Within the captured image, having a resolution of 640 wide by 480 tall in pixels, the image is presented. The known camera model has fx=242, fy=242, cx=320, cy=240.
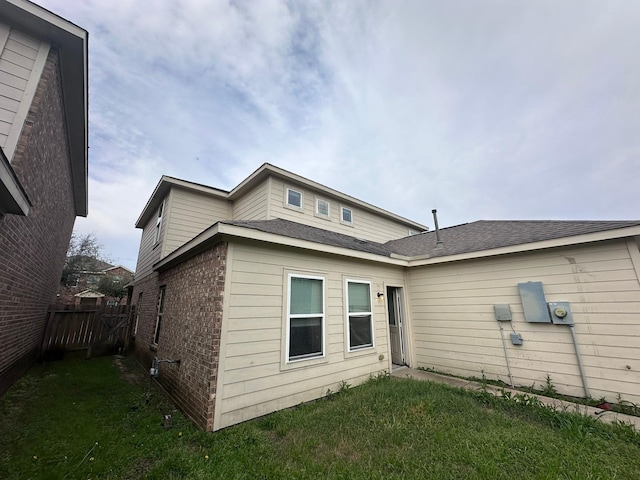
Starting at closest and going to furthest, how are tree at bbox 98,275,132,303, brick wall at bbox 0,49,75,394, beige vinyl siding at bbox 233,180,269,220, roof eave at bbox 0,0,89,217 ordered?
1. roof eave at bbox 0,0,89,217
2. brick wall at bbox 0,49,75,394
3. beige vinyl siding at bbox 233,180,269,220
4. tree at bbox 98,275,132,303

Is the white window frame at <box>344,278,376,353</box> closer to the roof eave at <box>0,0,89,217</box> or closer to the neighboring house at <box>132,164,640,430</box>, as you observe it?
the neighboring house at <box>132,164,640,430</box>

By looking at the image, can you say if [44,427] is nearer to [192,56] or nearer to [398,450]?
[398,450]

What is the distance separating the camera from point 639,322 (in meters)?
4.11

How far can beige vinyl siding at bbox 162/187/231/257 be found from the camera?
7.34 m

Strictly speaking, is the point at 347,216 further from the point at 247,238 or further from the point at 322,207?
the point at 247,238

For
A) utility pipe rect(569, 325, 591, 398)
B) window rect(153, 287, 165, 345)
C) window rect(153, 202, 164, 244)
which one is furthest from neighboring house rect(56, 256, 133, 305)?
utility pipe rect(569, 325, 591, 398)

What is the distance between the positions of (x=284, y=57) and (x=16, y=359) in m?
10.4

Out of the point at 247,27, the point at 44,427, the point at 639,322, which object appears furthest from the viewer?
the point at 247,27

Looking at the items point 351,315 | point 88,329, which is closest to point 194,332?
point 351,315

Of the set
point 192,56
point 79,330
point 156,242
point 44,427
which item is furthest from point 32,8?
point 79,330

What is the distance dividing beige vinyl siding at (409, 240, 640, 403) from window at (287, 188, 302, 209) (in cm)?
431

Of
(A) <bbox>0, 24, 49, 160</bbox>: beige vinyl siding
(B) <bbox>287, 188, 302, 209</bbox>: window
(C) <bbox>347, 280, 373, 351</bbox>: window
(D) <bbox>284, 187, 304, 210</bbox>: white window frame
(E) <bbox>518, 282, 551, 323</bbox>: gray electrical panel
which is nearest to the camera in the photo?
(A) <bbox>0, 24, 49, 160</bbox>: beige vinyl siding

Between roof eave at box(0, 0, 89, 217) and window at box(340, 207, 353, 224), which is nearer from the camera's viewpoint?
roof eave at box(0, 0, 89, 217)

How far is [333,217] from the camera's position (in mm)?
8484
